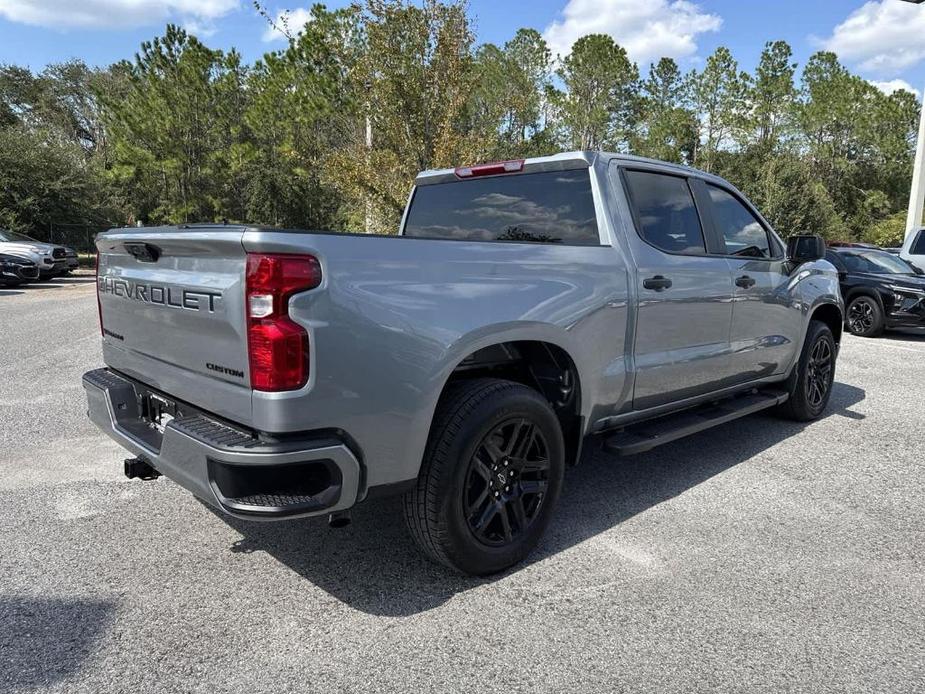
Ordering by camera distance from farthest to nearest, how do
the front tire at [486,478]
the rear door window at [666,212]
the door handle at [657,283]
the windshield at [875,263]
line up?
the windshield at [875,263]
the rear door window at [666,212]
the door handle at [657,283]
the front tire at [486,478]

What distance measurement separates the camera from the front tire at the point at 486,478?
2689 mm

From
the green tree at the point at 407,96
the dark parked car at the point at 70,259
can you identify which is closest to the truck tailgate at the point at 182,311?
the green tree at the point at 407,96

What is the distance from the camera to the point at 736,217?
4.67 meters

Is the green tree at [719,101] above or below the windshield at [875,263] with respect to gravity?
→ above

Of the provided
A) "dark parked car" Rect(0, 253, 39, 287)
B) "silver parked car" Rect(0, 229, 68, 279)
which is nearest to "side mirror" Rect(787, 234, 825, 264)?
"dark parked car" Rect(0, 253, 39, 287)

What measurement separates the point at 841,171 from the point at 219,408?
49.9 metres

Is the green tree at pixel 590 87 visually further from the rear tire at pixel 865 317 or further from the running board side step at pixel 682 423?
the running board side step at pixel 682 423

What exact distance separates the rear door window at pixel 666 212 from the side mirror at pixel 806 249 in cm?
106

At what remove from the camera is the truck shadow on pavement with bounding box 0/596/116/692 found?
225 cm

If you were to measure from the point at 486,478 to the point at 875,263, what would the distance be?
10899 mm

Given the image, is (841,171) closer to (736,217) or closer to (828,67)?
(828,67)

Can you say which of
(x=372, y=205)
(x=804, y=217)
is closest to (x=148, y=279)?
(x=372, y=205)

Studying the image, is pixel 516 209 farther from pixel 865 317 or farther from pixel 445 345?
pixel 865 317

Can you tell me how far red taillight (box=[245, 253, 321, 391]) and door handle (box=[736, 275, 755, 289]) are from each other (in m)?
3.11
